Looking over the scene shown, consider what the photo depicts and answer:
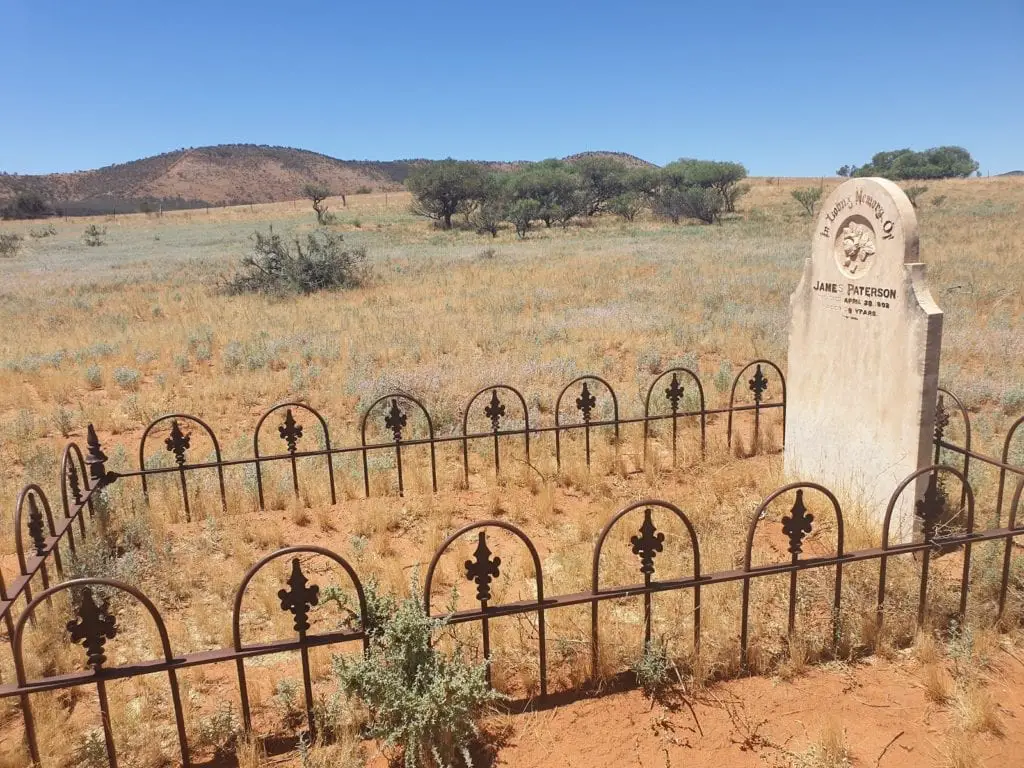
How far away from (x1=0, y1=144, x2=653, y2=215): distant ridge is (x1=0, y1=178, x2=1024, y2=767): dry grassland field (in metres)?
88.3

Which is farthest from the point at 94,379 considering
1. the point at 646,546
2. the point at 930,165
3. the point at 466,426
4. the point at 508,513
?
the point at 930,165

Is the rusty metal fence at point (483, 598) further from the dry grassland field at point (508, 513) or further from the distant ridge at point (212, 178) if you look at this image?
the distant ridge at point (212, 178)

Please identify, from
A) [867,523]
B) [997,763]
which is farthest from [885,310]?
[997,763]

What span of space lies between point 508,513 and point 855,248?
133 inches

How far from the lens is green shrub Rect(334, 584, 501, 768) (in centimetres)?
284

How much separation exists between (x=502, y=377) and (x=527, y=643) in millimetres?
6074

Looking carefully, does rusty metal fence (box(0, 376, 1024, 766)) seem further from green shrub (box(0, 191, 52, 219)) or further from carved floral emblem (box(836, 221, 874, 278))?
green shrub (box(0, 191, 52, 219))

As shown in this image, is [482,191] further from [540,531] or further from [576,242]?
[540,531]

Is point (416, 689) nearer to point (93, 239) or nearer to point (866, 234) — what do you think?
point (866, 234)

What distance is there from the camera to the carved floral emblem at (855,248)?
4836 mm

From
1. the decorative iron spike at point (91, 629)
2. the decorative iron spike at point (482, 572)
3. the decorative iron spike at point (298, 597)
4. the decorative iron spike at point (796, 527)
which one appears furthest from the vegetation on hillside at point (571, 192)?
the decorative iron spike at point (91, 629)

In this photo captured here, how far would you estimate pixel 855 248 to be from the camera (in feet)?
16.2

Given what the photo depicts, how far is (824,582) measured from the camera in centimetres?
413

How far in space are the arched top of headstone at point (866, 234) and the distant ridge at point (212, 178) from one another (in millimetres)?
96550
